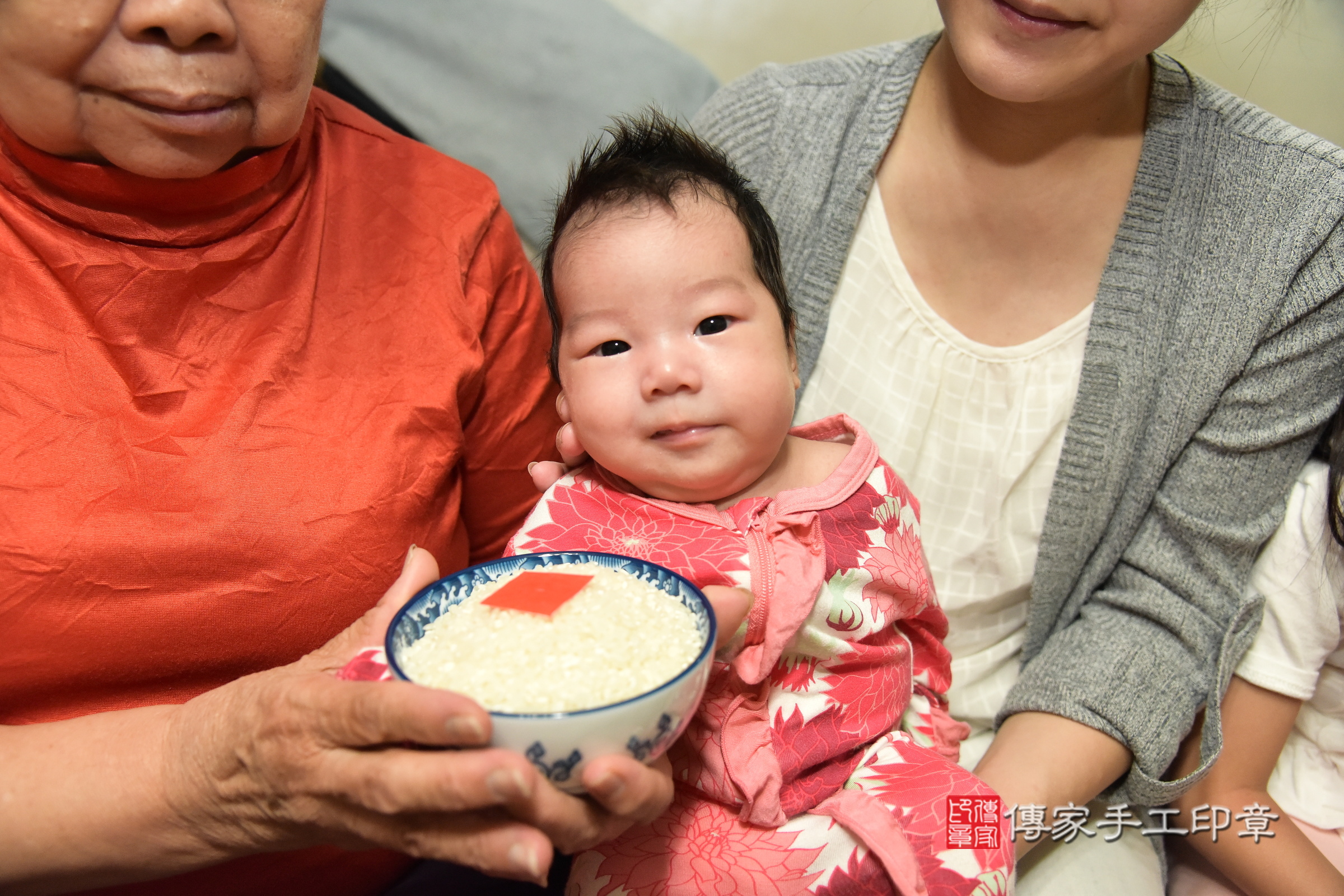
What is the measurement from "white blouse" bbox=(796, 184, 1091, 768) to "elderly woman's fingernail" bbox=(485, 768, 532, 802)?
88 cm

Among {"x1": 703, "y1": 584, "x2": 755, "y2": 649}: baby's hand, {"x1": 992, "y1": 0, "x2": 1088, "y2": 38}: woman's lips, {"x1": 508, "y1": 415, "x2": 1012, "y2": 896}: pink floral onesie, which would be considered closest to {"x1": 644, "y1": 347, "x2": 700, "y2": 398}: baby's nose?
{"x1": 508, "y1": 415, "x2": 1012, "y2": 896}: pink floral onesie

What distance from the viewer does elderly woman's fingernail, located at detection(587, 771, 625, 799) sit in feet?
2.34

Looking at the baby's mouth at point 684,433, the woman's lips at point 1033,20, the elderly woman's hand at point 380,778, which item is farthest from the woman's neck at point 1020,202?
the elderly woman's hand at point 380,778

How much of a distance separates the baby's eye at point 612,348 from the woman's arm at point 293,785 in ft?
1.09

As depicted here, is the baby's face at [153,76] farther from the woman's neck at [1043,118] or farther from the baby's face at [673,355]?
the woman's neck at [1043,118]

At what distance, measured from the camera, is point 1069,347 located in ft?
4.45

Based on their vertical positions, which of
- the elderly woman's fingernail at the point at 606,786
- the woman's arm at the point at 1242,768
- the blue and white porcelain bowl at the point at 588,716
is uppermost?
the blue and white porcelain bowl at the point at 588,716

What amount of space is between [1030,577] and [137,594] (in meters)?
1.17

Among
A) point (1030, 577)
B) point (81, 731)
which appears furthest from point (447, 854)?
point (1030, 577)

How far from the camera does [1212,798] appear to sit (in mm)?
1370

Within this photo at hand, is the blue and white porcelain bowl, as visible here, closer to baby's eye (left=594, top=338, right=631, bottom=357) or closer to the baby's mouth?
the baby's mouth

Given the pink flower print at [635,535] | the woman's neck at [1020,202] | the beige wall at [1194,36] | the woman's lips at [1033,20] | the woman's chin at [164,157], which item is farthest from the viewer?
the beige wall at [1194,36]

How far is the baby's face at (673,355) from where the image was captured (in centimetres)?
107

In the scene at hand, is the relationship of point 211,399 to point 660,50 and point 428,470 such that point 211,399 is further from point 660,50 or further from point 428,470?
point 660,50
